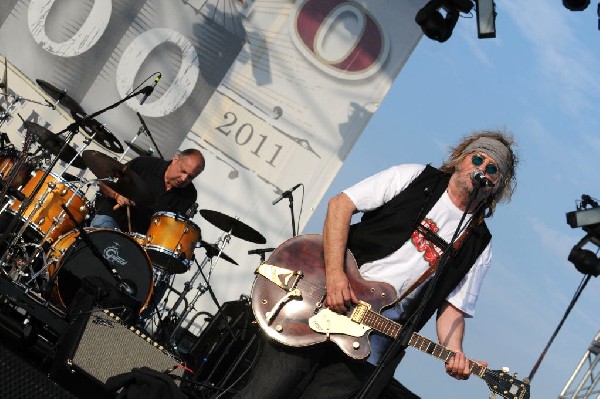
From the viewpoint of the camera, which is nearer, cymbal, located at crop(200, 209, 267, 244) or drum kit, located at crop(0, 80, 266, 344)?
drum kit, located at crop(0, 80, 266, 344)

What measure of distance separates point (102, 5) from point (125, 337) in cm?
597

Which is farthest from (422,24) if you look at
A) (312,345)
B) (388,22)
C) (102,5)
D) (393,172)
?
(312,345)

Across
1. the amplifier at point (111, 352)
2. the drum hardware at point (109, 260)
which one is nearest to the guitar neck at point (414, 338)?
the amplifier at point (111, 352)

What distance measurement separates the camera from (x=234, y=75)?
10602 millimetres

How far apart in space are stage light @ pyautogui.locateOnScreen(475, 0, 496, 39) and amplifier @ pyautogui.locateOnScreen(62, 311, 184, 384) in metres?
4.35

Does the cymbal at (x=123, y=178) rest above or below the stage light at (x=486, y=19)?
below

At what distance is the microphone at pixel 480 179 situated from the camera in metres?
3.92

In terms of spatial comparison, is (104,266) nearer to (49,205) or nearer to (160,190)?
(49,205)

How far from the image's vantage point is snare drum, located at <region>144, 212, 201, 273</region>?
7.68m

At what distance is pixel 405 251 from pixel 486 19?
480 cm

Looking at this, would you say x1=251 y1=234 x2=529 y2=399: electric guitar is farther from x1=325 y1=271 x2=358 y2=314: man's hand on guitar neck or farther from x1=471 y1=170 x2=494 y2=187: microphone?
x1=471 y1=170 x2=494 y2=187: microphone

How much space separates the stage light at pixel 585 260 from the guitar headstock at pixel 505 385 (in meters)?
0.61

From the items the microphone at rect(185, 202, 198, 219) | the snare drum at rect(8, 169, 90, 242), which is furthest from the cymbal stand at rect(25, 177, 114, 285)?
the microphone at rect(185, 202, 198, 219)

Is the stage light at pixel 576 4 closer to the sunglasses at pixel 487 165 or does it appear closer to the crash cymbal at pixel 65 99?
the sunglasses at pixel 487 165
